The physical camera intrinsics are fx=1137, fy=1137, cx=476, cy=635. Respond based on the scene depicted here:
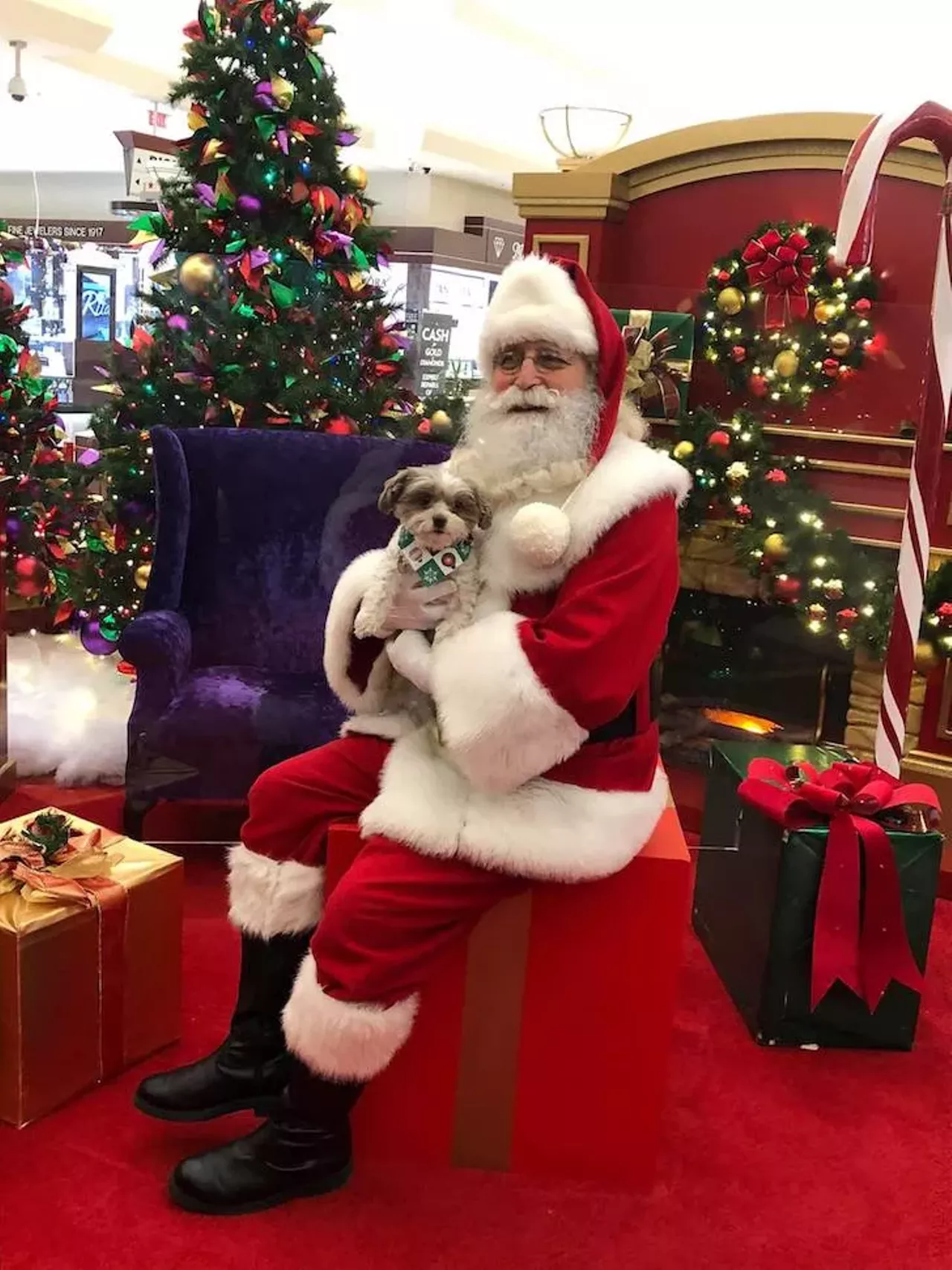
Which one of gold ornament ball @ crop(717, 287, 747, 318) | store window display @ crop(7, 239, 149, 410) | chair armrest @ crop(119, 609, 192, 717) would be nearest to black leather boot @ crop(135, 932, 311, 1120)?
chair armrest @ crop(119, 609, 192, 717)

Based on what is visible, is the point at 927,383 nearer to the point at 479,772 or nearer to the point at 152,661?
the point at 479,772

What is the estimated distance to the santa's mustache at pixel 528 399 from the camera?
1.94 metres

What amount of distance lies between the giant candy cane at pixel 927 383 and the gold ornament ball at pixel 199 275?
1.84 metres

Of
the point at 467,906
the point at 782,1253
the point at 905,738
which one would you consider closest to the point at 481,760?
the point at 467,906

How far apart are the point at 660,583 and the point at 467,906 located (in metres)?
0.60

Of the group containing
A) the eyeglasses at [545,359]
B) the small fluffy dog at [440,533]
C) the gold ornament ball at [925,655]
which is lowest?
the gold ornament ball at [925,655]

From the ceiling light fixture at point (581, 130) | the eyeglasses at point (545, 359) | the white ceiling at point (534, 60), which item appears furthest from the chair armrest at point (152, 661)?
the white ceiling at point (534, 60)

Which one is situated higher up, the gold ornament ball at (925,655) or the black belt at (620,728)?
the black belt at (620,728)

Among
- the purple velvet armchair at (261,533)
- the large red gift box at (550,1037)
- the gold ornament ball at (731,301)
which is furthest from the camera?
the gold ornament ball at (731,301)

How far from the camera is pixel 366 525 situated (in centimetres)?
319

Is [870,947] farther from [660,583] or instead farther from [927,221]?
[927,221]

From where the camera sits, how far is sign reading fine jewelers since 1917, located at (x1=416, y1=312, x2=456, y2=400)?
4.03m

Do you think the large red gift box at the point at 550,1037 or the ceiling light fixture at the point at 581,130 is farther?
the ceiling light fixture at the point at 581,130

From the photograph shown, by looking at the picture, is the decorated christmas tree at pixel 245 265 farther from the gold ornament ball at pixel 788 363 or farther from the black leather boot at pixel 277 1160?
the black leather boot at pixel 277 1160
